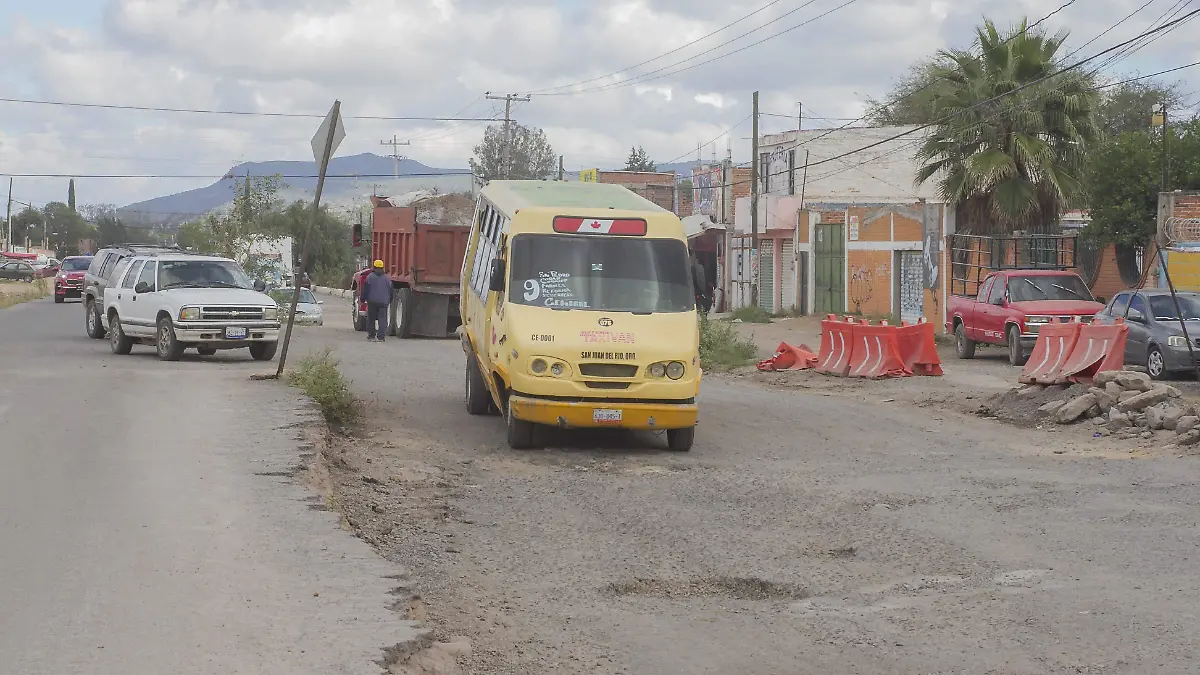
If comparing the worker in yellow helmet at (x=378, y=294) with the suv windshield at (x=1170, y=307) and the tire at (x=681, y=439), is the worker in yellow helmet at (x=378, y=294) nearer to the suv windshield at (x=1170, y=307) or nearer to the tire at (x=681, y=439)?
the suv windshield at (x=1170, y=307)

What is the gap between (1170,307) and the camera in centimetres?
2266

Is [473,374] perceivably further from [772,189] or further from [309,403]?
[772,189]

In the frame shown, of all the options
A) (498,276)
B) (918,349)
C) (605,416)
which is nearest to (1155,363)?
(918,349)

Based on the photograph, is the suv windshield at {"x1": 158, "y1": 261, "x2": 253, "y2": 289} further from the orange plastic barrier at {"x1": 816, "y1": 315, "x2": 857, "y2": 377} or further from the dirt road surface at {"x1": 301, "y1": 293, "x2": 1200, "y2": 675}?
the orange plastic barrier at {"x1": 816, "y1": 315, "x2": 857, "y2": 377}

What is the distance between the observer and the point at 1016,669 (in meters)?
6.48

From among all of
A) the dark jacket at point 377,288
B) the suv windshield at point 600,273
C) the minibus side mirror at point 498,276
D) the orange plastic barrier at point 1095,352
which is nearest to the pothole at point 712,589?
the suv windshield at point 600,273

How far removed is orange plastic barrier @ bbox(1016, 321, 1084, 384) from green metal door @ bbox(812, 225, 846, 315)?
2488 centimetres

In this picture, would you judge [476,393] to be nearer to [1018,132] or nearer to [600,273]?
[600,273]

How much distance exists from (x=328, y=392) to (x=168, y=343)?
769cm

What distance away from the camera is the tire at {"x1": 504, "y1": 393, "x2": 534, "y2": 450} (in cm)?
1405

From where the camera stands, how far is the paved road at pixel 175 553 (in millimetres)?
6230

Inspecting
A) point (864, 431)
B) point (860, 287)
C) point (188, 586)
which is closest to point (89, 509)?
point (188, 586)

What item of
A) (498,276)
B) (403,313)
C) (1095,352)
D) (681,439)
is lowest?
(681,439)

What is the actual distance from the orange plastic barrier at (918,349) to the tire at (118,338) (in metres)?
12.7
